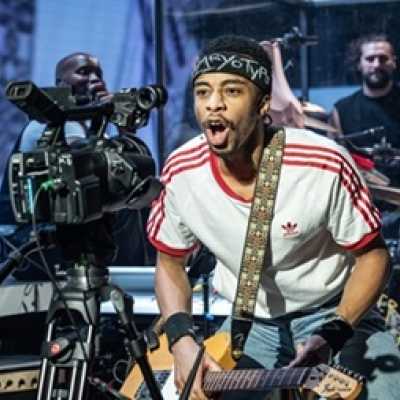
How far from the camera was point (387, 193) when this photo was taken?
5.20 meters

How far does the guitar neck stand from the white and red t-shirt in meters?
0.34

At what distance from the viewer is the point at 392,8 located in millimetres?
5328

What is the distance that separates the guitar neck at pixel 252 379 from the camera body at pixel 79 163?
623 millimetres

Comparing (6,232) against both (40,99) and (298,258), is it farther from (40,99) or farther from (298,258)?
(40,99)

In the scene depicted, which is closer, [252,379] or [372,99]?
[252,379]

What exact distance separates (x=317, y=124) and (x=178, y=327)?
2589 millimetres

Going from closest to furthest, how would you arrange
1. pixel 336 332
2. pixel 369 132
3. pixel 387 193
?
pixel 336 332 < pixel 387 193 < pixel 369 132

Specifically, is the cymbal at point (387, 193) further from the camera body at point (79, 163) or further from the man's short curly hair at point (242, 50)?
the camera body at point (79, 163)

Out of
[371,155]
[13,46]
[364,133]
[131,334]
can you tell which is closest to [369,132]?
[364,133]

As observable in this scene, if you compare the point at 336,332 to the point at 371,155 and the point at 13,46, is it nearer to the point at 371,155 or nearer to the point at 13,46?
the point at 371,155

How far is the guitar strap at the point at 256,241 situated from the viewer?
301 centimetres

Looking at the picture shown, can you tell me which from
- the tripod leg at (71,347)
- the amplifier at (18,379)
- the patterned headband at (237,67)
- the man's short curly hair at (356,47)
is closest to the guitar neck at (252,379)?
the tripod leg at (71,347)

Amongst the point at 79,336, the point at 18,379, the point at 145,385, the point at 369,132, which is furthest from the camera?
the point at 369,132

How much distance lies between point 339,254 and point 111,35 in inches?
121
